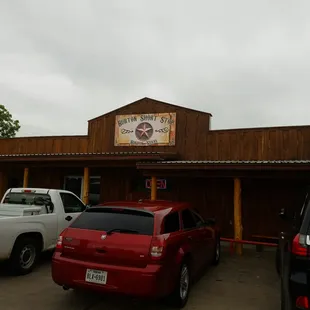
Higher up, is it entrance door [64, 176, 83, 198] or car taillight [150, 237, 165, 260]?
entrance door [64, 176, 83, 198]

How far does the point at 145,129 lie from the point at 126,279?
10191 millimetres

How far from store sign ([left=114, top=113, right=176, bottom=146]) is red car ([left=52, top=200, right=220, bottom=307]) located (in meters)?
8.44

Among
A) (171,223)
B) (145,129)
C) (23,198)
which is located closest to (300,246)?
(171,223)

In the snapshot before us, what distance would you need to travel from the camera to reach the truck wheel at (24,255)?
6.57m

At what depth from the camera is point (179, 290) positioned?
490cm

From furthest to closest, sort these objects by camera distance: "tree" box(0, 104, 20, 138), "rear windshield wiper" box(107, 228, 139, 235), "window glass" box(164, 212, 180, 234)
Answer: "tree" box(0, 104, 20, 138), "window glass" box(164, 212, 180, 234), "rear windshield wiper" box(107, 228, 139, 235)

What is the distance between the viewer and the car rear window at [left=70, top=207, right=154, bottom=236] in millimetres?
4875

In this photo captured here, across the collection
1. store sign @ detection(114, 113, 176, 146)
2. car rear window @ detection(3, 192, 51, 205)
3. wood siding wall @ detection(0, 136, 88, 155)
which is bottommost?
car rear window @ detection(3, 192, 51, 205)

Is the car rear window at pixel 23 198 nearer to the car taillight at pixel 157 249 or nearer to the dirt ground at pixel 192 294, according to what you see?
the dirt ground at pixel 192 294

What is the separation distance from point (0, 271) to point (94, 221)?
3156mm

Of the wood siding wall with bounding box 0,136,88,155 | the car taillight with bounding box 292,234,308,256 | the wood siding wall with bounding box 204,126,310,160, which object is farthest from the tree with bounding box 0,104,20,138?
the car taillight with bounding box 292,234,308,256

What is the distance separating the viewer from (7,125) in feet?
109

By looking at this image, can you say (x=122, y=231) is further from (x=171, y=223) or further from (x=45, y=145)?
(x=45, y=145)

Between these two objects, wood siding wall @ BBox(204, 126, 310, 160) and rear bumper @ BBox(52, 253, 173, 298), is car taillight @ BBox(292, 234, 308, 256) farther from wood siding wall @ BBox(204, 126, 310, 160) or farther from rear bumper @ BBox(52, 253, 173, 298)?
wood siding wall @ BBox(204, 126, 310, 160)
